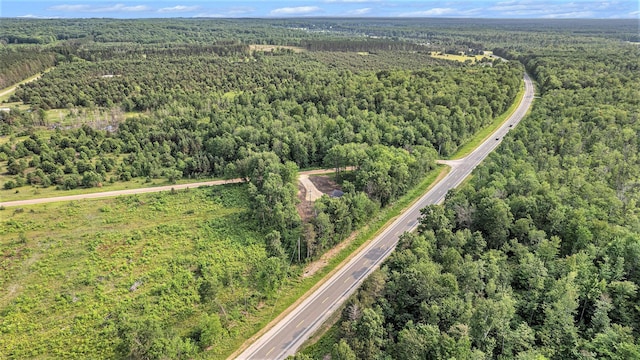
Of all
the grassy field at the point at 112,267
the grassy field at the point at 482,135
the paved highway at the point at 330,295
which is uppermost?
the grassy field at the point at 482,135

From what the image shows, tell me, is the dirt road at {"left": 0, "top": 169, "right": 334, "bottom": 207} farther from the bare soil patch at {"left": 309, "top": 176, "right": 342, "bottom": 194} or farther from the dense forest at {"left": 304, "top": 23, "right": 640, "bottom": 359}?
the dense forest at {"left": 304, "top": 23, "right": 640, "bottom": 359}

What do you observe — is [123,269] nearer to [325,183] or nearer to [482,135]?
[325,183]

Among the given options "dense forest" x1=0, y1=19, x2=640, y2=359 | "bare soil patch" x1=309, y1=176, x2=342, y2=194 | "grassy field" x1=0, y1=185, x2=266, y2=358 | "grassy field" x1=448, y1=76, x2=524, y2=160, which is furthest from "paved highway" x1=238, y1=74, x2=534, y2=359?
"grassy field" x1=448, y1=76, x2=524, y2=160

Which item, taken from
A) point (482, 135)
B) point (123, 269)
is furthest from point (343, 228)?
point (482, 135)

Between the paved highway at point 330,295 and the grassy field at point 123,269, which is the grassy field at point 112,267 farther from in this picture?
the paved highway at point 330,295

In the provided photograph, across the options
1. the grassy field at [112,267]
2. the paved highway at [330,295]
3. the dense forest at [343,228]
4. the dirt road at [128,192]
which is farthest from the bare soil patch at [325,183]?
the grassy field at [112,267]

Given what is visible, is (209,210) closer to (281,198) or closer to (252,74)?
(281,198)
